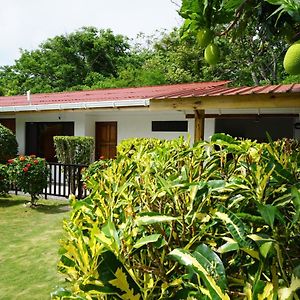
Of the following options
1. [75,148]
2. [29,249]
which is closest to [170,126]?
[75,148]

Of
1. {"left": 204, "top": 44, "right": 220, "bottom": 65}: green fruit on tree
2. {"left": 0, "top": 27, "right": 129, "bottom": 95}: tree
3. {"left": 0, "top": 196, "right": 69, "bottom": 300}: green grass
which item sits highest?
{"left": 0, "top": 27, "right": 129, "bottom": 95}: tree

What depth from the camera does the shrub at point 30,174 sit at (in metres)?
8.41

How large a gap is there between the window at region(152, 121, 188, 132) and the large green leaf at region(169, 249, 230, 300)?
10568 mm

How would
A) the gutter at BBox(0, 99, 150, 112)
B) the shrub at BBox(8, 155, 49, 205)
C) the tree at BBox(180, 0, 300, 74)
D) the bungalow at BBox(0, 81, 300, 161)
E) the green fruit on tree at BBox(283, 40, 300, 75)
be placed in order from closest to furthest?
the green fruit on tree at BBox(283, 40, 300, 75), the tree at BBox(180, 0, 300, 74), the bungalow at BBox(0, 81, 300, 161), the shrub at BBox(8, 155, 49, 205), the gutter at BBox(0, 99, 150, 112)

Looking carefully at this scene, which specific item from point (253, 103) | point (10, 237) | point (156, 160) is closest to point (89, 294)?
point (156, 160)

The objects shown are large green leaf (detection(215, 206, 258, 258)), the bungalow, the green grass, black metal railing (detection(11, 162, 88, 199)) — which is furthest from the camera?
black metal railing (detection(11, 162, 88, 199))

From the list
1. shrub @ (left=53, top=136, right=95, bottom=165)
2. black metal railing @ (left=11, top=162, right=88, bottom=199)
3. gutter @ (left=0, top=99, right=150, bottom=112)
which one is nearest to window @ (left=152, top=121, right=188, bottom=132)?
gutter @ (left=0, top=99, right=150, bottom=112)

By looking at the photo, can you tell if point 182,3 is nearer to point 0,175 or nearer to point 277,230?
point 277,230

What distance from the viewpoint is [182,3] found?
2.07m

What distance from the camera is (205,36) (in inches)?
88.8

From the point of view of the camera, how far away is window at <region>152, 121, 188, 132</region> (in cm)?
1166

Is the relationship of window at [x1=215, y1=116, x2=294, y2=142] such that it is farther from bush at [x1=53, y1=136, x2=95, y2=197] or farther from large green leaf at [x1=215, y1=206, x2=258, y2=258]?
large green leaf at [x1=215, y1=206, x2=258, y2=258]

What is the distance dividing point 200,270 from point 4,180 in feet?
30.4

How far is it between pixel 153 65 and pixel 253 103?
60.6ft
